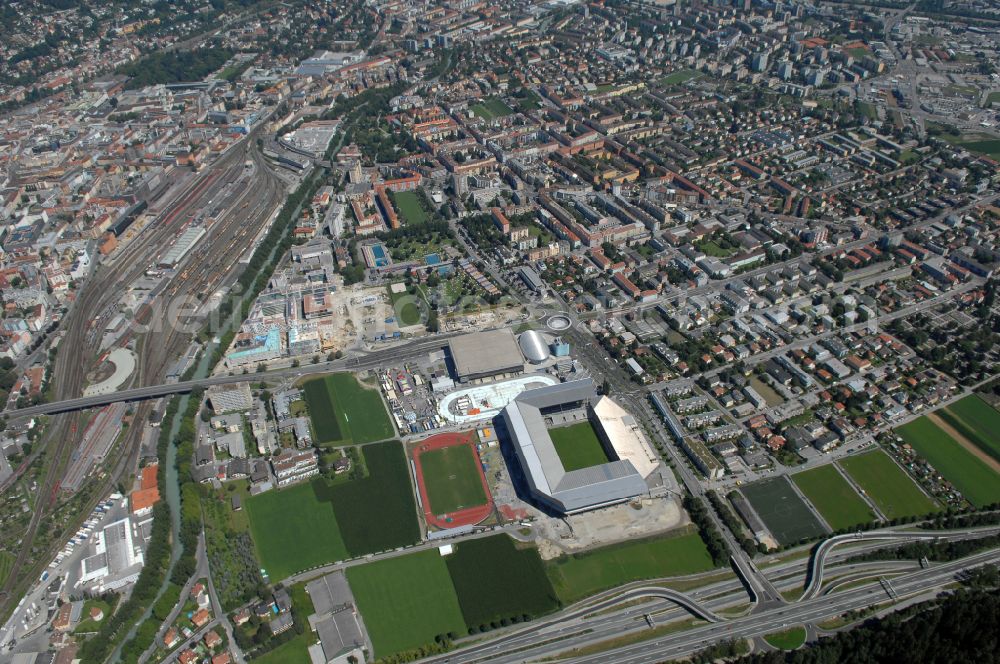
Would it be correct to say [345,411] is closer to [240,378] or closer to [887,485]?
[240,378]

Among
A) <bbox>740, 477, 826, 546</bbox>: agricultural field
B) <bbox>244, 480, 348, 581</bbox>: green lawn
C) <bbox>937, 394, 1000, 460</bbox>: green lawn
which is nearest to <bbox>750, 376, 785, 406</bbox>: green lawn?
<bbox>740, 477, 826, 546</bbox>: agricultural field

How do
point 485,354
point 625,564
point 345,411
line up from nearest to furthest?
point 625,564 < point 345,411 < point 485,354

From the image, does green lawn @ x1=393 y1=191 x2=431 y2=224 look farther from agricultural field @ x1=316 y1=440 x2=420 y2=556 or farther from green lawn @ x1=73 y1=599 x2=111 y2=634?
green lawn @ x1=73 y1=599 x2=111 y2=634

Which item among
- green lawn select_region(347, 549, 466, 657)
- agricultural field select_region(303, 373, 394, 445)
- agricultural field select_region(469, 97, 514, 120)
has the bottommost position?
green lawn select_region(347, 549, 466, 657)

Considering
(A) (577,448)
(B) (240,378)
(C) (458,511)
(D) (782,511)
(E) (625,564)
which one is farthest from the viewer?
(B) (240,378)

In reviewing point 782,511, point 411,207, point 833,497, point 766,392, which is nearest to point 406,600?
point 782,511

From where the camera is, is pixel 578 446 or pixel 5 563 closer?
pixel 5 563

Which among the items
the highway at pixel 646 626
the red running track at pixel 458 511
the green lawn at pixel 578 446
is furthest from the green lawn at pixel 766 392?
the red running track at pixel 458 511
